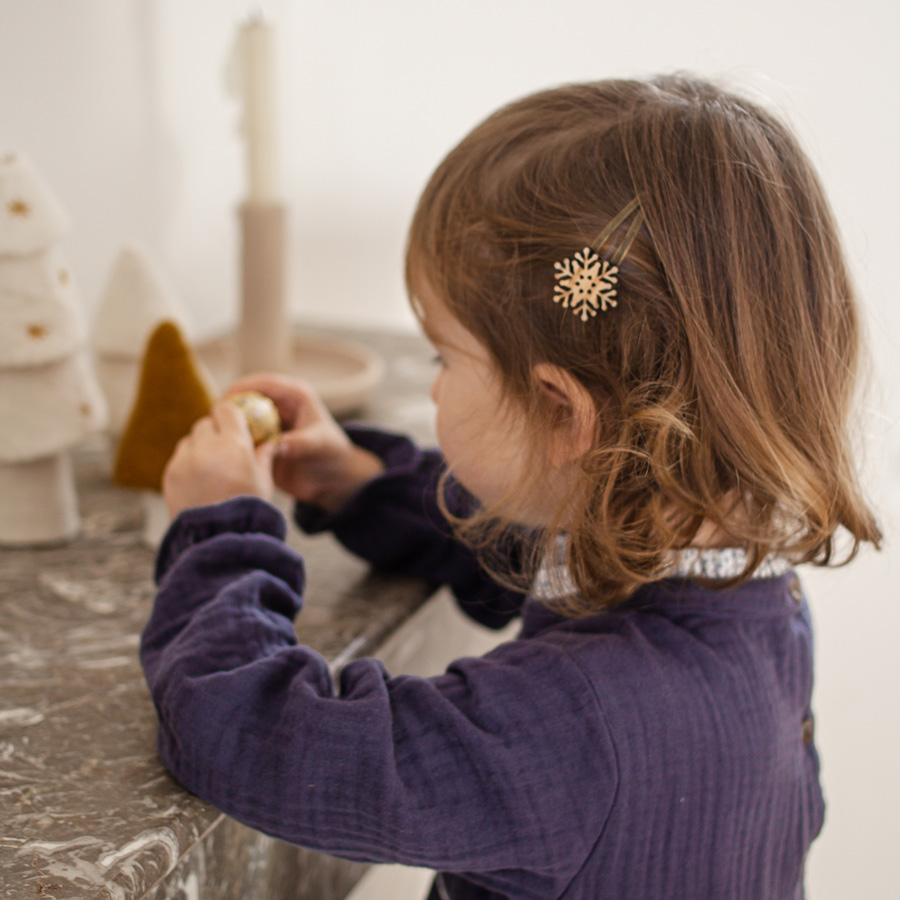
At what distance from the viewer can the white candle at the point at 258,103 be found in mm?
980

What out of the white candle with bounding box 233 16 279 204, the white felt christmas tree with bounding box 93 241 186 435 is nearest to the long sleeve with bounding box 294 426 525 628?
the white felt christmas tree with bounding box 93 241 186 435

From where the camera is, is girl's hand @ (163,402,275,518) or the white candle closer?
girl's hand @ (163,402,275,518)

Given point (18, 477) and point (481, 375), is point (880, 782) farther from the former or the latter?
point (18, 477)

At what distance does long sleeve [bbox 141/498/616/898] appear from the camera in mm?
480

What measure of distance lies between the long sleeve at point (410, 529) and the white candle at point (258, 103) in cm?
45

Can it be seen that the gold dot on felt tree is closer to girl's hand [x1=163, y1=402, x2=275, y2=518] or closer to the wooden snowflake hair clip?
girl's hand [x1=163, y1=402, x2=275, y2=518]

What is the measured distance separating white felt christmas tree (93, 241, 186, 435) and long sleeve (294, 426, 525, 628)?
8.8 inches

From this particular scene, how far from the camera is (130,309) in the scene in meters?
0.82

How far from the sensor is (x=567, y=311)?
523mm

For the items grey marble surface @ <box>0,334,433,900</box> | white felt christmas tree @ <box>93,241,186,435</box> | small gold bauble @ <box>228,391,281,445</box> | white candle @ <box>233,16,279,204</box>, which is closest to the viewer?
grey marble surface @ <box>0,334,433,900</box>

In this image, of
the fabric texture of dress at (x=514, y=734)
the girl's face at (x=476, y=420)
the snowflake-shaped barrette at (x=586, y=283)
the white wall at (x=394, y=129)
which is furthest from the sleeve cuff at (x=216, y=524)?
the white wall at (x=394, y=129)

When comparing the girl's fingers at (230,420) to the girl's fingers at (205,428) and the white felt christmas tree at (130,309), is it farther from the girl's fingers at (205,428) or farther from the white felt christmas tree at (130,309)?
the white felt christmas tree at (130,309)

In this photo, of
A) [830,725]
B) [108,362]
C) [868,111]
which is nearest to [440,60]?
[868,111]

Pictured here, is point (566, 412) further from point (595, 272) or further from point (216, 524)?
point (216, 524)
